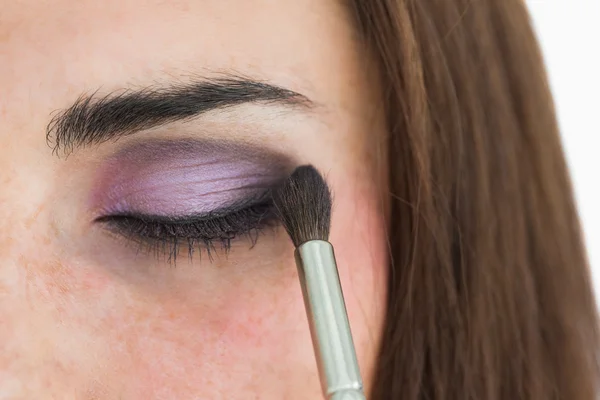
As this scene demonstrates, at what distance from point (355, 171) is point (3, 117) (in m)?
0.30

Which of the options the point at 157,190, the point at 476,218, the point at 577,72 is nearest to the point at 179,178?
the point at 157,190

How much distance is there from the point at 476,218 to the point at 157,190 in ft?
1.10

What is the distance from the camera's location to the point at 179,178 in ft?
1.98

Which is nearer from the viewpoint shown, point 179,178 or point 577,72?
point 179,178

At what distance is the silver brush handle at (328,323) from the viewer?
1.77 feet

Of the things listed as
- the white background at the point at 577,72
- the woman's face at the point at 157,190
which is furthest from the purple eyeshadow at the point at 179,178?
the white background at the point at 577,72

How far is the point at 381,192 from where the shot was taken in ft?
2.31

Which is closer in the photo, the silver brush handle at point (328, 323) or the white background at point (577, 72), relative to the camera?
the silver brush handle at point (328, 323)

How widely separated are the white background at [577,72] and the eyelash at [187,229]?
2.29ft

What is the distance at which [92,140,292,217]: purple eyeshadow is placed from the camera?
590 millimetres

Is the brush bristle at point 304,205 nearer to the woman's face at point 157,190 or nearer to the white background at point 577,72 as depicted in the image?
the woman's face at point 157,190

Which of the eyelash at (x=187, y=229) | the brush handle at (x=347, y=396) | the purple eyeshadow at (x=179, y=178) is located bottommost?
the brush handle at (x=347, y=396)

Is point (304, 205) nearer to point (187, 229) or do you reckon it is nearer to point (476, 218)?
point (187, 229)

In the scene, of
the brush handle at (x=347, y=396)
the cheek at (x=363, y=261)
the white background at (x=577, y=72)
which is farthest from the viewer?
the white background at (x=577, y=72)
